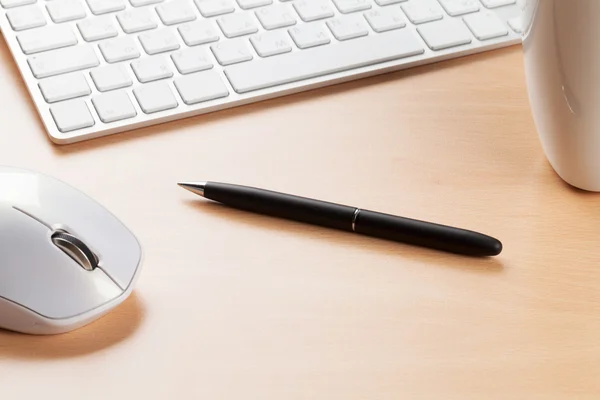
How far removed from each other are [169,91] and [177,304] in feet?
0.60

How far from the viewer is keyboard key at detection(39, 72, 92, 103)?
2.01 feet

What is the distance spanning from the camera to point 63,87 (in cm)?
62

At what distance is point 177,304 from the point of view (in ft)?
1.64

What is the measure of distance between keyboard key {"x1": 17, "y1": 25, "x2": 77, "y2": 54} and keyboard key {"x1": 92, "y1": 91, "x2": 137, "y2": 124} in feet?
0.22

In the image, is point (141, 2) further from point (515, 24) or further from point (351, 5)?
point (515, 24)

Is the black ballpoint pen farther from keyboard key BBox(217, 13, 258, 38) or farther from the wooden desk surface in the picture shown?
keyboard key BBox(217, 13, 258, 38)

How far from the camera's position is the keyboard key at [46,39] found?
65cm

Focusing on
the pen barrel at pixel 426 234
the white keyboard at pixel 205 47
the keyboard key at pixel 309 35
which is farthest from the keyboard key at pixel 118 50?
the pen barrel at pixel 426 234

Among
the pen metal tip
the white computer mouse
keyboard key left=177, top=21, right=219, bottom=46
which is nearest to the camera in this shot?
the white computer mouse

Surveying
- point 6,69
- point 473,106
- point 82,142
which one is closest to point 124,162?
point 82,142

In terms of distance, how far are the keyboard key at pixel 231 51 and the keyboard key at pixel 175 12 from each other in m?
0.04

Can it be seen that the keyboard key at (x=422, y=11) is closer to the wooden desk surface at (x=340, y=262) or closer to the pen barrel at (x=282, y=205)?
the wooden desk surface at (x=340, y=262)

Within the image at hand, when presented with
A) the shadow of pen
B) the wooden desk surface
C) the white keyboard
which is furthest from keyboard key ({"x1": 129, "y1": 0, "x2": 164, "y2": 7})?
the shadow of pen

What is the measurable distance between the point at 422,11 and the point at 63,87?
0.28 m
